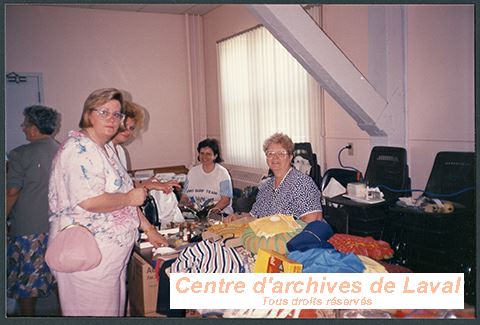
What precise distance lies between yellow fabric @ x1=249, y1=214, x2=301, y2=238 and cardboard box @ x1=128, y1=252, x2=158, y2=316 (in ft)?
2.26

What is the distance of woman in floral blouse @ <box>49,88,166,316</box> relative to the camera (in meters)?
1.85

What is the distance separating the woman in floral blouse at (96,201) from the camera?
6.07 ft

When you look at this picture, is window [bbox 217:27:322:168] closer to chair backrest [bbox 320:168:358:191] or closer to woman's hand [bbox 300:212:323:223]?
chair backrest [bbox 320:168:358:191]

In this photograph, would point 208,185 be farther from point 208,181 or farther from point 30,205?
point 30,205

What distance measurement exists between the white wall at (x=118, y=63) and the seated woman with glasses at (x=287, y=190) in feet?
11.9

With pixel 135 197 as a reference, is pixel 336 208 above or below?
below

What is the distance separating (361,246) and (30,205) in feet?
6.70

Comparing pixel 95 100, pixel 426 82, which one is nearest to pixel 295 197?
pixel 95 100

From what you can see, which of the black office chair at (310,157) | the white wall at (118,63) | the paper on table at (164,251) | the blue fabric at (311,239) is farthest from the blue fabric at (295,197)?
the white wall at (118,63)

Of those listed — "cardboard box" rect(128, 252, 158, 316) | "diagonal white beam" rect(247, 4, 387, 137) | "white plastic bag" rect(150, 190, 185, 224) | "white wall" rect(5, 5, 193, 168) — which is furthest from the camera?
"white wall" rect(5, 5, 193, 168)

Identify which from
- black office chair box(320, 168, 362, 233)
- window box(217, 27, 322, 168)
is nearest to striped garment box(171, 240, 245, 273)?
black office chair box(320, 168, 362, 233)

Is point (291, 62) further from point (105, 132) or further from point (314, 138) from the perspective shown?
point (105, 132)

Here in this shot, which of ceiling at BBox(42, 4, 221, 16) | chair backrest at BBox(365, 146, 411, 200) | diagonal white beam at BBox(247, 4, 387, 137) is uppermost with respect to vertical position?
ceiling at BBox(42, 4, 221, 16)

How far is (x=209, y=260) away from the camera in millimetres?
1981
